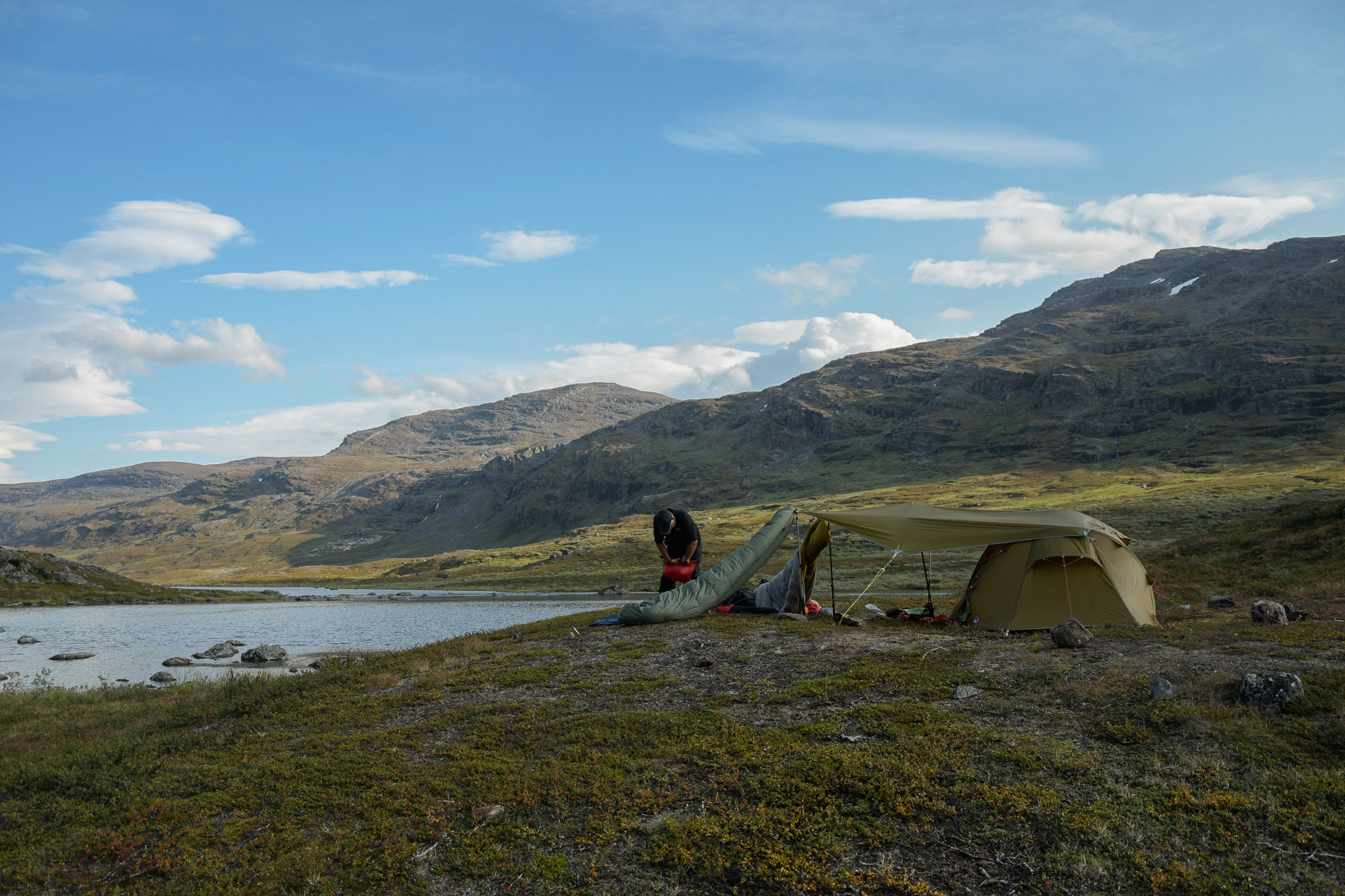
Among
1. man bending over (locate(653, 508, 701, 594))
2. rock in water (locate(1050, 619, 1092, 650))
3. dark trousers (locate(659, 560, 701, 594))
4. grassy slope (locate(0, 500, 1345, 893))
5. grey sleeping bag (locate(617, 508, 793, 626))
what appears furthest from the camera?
dark trousers (locate(659, 560, 701, 594))

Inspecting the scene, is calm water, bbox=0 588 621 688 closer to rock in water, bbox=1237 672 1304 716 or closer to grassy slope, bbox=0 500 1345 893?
grassy slope, bbox=0 500 1345 893

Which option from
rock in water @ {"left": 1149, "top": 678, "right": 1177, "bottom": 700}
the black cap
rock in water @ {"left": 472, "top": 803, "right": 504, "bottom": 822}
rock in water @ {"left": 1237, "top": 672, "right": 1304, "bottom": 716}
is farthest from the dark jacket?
rock in water @ {"left": 1237, "top": 672, "right": 1304, "bottom": 716}

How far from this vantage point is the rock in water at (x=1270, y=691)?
440 inches

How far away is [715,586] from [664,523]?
299 centimetres

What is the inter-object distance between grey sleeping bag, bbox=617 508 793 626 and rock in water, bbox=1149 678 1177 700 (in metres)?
13.0

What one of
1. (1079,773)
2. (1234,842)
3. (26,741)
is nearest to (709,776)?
(1079,773)

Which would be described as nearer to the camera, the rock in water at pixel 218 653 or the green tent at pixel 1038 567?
the green tent at pixel 1038 567

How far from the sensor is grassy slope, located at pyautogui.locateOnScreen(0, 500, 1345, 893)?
8.39m

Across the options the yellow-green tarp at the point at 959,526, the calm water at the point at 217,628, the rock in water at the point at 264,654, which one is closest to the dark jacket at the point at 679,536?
the yellow-green tarp at the point at 959,526

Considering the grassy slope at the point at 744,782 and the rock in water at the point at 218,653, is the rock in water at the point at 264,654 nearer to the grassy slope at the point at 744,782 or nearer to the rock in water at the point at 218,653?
the rock in water at the point at 218,653

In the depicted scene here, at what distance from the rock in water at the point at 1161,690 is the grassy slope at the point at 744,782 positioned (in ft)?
1.15

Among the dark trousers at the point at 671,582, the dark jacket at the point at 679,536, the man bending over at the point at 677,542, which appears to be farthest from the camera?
the dark trousers at the point at 671,582

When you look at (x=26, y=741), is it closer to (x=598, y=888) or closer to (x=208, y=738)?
(x=208, y=738)

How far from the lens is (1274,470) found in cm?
15712
